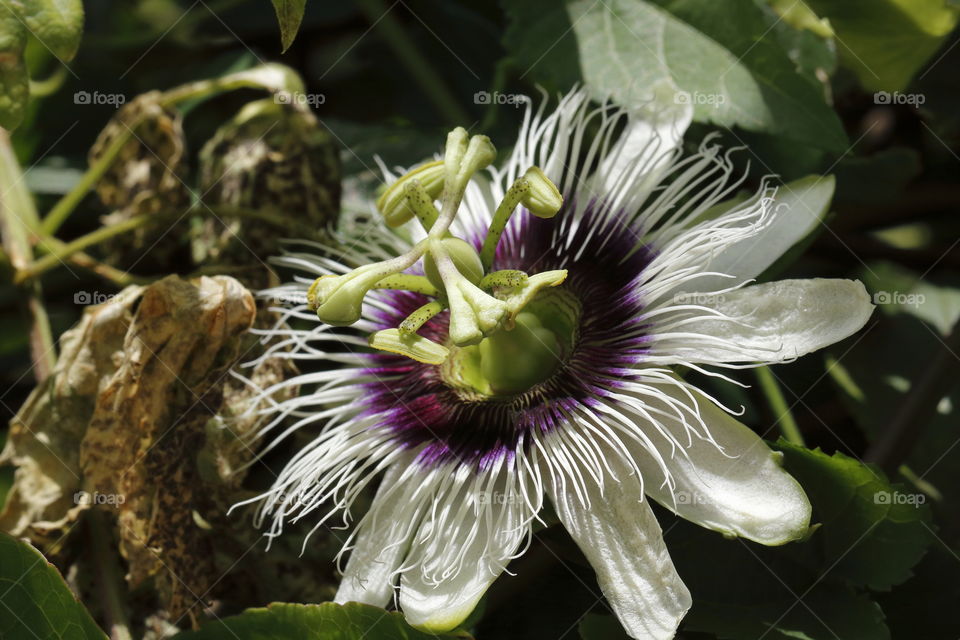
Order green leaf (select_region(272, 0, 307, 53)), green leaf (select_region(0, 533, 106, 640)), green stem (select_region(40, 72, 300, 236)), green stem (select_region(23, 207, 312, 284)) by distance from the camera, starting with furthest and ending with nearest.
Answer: green stem (select_region(40, 72, 300, 236)) < green stem (select_region(23, 207, 312, 284)) < green leaf (select_region(0, 533, 106, 640)) < green leaf (select_region(272, 0, 307, 53))

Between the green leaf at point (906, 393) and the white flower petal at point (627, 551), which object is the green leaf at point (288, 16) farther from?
the green leaf at point (906, 393)

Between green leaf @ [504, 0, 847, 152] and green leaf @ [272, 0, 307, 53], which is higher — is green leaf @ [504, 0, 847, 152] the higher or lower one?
the higher one

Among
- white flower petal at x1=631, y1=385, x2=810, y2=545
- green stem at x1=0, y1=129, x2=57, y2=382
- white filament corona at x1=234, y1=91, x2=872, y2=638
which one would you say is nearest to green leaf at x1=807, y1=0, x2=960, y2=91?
white filament corona at x1=234, y1=91, x2=872, y2=638

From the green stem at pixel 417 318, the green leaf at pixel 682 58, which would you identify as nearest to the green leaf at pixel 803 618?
the green stem at pixel 417 318

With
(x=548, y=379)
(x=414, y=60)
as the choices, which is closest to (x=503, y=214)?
(x=548, y=379)

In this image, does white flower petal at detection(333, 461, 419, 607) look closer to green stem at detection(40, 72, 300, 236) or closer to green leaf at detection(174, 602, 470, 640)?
green leaf at detection(174, 602, 470, 640)

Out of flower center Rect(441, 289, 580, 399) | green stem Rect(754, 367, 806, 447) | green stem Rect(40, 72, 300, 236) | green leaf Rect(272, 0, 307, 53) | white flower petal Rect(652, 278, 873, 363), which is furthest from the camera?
green stem Rect(40, 72, 300, 236)

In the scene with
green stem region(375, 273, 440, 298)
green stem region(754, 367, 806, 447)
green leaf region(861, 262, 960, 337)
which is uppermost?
green leaf region(861, 262, 960, 337)

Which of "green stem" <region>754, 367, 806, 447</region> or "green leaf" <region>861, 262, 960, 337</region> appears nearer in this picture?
"green stem" <region>754, 367, 806, 447</region>
